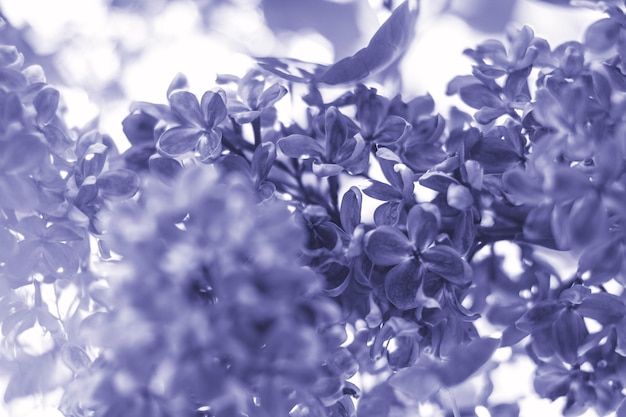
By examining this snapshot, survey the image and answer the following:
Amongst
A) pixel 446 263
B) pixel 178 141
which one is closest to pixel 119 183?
pixel 178 141

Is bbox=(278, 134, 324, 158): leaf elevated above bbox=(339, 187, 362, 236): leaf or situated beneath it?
elevated above

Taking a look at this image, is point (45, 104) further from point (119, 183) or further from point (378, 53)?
point (378, 53)

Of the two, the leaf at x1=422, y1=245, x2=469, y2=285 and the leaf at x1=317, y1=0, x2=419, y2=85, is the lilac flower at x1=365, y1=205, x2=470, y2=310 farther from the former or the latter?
the leaf at x1=317, y1=0, x2=419, y2=85

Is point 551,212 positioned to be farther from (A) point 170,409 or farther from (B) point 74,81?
(B) point 74,81

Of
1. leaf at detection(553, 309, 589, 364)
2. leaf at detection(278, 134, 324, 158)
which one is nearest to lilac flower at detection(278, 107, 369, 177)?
leaf at detection(278, 134, 324, 158)

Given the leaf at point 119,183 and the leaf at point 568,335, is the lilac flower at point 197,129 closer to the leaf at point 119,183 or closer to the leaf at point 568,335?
the leaf at point 119,183

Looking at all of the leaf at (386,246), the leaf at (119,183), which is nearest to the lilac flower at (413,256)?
the leaf at (386,246)
